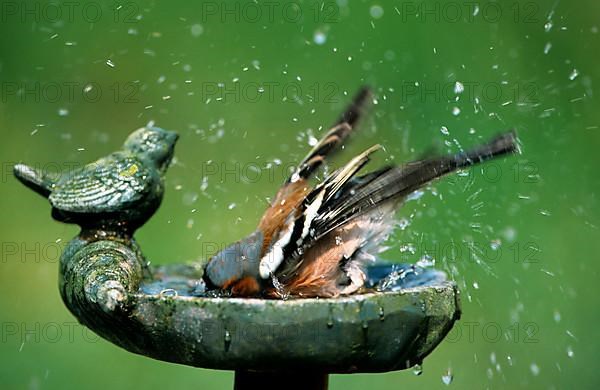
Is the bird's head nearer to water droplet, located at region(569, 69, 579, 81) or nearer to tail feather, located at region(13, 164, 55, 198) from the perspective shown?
tail feather, located at region(13, 164, 55, 198)

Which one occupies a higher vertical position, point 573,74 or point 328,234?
point 573,74

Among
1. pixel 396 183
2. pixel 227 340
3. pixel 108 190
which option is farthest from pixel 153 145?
pixel 227 340

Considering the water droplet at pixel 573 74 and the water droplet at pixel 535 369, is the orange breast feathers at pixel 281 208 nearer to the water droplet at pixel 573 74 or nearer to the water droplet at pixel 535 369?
the water droplet at pixel 535 369

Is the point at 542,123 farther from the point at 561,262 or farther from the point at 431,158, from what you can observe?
the point at 431,158

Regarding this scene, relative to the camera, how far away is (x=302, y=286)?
242cm

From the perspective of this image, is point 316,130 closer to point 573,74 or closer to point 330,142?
point 573,74

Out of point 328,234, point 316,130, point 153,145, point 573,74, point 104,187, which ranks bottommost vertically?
point 328,234

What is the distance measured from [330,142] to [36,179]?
2.81 ft

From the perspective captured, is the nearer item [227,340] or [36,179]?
[227,340]

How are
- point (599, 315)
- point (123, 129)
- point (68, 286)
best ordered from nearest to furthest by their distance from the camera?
point (68, 286), point (599, 315), point (123, 129)

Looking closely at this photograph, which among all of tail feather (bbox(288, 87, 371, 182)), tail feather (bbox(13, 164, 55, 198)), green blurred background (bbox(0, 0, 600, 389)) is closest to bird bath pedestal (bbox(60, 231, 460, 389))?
tail feather (bbox(13, 164, 55, 198))

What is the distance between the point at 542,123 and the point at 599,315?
99 centimetres

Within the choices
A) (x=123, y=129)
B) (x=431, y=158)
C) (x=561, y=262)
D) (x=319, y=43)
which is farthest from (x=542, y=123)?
(x=431, y=158)

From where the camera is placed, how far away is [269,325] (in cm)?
197
